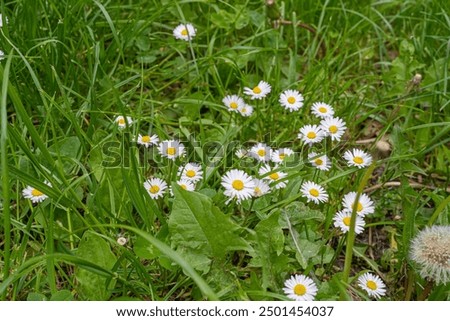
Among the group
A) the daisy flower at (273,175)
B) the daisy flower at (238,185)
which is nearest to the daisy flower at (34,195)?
the daisy flower at (238,185)

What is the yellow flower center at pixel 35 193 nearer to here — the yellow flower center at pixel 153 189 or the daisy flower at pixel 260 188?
the yellow flower center at pixel 153 189

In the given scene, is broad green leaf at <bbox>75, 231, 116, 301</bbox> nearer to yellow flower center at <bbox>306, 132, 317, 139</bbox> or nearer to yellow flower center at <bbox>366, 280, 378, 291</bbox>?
yellow flower center at <bbox>366, 280, 378, 291</bbox>

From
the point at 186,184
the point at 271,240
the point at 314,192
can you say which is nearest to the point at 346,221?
the point at 314,192

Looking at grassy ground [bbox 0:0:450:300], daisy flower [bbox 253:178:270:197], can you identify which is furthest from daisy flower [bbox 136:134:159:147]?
daisy flower [bbox 253:178:270:197]

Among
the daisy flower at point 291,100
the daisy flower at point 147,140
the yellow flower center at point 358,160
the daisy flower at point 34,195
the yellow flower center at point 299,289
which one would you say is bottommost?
the yellow flower center at point 299,289

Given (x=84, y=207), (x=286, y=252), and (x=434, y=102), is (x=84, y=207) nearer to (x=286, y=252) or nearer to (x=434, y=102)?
(x=286, y=252)

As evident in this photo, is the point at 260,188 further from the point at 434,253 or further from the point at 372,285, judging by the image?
the point at 434,253
